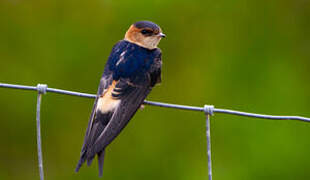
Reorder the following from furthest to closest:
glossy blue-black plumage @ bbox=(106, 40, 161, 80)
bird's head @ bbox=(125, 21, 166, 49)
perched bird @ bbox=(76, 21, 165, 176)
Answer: bird's head @ bbox=(125, 21, 166, 49) → glossy blue-black plumage @ bbox=(106, 40, 161, 80) → perched bird @ bbox=(76, 21, 165, 176)

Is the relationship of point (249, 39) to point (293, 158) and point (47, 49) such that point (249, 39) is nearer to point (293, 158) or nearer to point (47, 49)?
point (293, 158)

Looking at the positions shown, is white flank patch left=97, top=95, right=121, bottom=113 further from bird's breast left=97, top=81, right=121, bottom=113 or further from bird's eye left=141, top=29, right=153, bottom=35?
bird's eye left=141, top=29, right=153, bottom=35

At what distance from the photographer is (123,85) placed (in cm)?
217

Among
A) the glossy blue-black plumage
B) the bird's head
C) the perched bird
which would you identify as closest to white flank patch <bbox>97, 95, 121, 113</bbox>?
the perched bird

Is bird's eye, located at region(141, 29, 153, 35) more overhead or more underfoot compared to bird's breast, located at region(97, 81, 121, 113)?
more overhead

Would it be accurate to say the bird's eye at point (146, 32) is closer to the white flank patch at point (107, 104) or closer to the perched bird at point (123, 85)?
the perched bird at point (123, 85)

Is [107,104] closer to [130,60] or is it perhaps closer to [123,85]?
[123,85]

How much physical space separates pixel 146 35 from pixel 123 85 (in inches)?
13.2

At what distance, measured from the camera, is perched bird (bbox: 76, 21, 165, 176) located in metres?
1.95

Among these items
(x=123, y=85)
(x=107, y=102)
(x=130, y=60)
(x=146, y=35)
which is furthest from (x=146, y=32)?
(x=107, y=102)

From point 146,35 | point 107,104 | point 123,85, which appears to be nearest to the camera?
point 107,104

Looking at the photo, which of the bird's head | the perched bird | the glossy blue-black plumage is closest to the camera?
the perched bird

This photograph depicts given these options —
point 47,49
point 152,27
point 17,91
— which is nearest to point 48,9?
point 47,49

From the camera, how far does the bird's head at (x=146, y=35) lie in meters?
2.43
